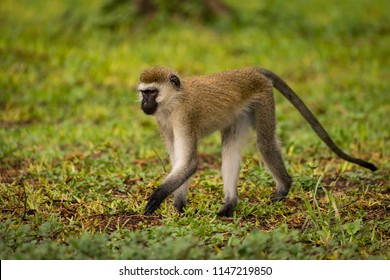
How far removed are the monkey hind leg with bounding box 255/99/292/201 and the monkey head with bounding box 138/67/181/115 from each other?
37.5 inches

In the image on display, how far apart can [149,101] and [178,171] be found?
2.35 ft

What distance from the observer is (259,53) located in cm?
1288

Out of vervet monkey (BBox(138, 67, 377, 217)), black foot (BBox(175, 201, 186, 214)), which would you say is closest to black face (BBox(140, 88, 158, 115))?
vervet monkey (BBox(138, 67, 377, 217))

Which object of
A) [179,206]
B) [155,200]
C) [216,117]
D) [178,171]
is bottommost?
[179,206]

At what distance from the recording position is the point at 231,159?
661 cm

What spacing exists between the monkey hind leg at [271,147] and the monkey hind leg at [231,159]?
7.8 inches

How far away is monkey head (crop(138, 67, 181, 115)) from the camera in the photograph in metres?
6.13

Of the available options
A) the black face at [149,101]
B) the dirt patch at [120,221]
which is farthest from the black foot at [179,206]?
the black face at [149,101]

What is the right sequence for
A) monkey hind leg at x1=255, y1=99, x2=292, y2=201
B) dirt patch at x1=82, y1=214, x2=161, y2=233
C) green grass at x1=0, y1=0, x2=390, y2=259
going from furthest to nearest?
monkey hind leg at x1=255, y1=99, x2=292, y2=201 < dirt patch at x1=82, y1=214, x2=161, y2=233 < green grass at x1=0, y1=0, x2=390, y2=259

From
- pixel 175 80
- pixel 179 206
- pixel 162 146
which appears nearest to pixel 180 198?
pixel 179 206

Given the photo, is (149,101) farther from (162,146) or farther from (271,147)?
(162,146)

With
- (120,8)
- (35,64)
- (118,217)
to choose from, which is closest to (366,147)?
(118,217)

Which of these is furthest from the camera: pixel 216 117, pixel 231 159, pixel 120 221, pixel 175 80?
pixel 231 159

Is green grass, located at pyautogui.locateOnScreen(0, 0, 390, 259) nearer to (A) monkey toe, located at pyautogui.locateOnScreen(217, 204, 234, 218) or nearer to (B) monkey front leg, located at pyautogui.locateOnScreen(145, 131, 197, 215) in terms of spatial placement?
(A) monkey toe, located at pyautogui.locateOnScreen(217, 204, 234, 218)
